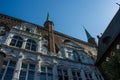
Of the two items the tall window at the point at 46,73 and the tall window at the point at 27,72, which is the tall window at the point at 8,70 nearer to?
the tall window at the point at 27,72

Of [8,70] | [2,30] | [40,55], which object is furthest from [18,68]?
[2,30]

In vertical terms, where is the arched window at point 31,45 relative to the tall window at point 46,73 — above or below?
above

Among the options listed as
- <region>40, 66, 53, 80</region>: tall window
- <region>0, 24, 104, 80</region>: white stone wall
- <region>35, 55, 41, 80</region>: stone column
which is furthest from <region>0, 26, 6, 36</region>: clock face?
<region>40, 66, 53, 80</region>: tall window

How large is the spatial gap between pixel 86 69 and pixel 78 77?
1.93 meters

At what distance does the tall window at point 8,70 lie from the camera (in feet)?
37.1

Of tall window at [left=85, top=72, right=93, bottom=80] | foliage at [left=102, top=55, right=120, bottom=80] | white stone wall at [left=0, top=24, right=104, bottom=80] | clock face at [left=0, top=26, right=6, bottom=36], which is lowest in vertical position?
foliage at [left=102, top=55, right=120, bottom=80]

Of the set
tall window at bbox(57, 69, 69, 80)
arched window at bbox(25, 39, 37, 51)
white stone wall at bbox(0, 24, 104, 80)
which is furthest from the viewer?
arched window at bbox(25, 39, 37, 51)

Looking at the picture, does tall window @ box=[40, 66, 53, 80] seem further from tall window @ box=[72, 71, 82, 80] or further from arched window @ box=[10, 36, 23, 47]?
arched window @ box=[10, 36, 23, 47]

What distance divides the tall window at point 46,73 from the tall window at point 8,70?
2.50 m

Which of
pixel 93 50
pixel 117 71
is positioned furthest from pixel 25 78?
pixel 93 50

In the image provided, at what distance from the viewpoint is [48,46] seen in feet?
54.5

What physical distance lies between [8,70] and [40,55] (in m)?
3.55

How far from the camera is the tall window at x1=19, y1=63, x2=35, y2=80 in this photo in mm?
12031

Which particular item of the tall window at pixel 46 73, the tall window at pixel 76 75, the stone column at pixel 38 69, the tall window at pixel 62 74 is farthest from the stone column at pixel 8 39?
the tall window at pixel 76 75
